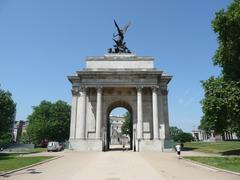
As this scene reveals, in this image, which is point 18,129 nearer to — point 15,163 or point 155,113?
point 155,113

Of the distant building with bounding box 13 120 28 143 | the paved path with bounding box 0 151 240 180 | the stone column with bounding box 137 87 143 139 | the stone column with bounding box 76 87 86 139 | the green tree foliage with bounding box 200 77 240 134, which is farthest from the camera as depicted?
the distant building with bounding box 13 120 28 143

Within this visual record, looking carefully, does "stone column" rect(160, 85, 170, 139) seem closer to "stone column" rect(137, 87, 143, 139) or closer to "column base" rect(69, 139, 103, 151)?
"stone column" rect(137, 87, 143, 139)

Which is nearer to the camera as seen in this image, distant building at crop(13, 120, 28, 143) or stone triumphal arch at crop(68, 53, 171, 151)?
stone triumphal arch at crop(68, 53, 171, 151)

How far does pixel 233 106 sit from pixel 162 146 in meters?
16.0

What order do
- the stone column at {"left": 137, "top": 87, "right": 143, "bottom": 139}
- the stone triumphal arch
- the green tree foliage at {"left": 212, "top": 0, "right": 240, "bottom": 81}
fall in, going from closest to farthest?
the green tree foliage at {"left": 212, "top": 0, "right": 240, "bottom": 81} < the stone column at {"left": 137, "top": 87, "right": 143, "bottom": 139} < the stone triumphal arch

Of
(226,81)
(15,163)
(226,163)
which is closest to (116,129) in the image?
(226,81)

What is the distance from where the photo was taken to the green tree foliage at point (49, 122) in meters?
77.6

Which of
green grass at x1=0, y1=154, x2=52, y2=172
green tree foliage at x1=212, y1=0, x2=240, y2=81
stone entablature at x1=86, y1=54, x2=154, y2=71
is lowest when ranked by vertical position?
green grass at x1=0, y1=154, x2=52, y2=172

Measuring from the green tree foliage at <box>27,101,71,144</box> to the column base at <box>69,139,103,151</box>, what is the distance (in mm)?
38629

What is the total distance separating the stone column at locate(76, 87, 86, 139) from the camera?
142 ft

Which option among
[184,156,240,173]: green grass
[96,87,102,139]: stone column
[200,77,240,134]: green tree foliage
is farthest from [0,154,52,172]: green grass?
[200,77,240,134]: green tree foliage

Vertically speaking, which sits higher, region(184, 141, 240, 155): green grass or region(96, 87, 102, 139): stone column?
region(96, 87, 102, 139): stone column

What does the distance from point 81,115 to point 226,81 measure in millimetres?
24889

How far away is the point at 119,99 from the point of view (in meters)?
46.8
